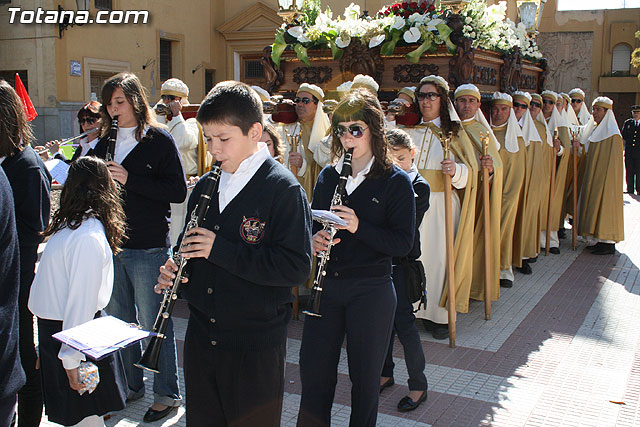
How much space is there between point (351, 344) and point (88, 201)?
60.1 inches

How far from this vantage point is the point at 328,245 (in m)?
3.26

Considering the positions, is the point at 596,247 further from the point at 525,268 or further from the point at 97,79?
the point at 97,79

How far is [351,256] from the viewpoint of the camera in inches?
135

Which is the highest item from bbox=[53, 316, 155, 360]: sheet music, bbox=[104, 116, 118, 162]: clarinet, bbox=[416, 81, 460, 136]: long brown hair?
bbox=[416, 81, 460, 136]: long brown hair

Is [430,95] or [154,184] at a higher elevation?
[430,95]

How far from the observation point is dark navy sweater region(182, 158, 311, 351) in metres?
2.52

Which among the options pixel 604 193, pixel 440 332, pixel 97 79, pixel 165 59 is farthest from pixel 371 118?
pixel 165 59

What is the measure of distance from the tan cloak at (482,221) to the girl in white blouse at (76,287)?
417 cm

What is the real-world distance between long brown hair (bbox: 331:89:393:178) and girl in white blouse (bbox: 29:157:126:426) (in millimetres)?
1303

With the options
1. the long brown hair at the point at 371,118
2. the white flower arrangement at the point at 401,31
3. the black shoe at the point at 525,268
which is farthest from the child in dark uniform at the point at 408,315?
the black shoe at the point at 525,268

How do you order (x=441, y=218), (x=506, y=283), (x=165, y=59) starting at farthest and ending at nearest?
(x=165, y=59)
(x=506, y=283)
(x=441, y=218)

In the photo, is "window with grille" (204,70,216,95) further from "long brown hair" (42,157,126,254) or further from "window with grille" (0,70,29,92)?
"long brown hair" (42,157,126,254)

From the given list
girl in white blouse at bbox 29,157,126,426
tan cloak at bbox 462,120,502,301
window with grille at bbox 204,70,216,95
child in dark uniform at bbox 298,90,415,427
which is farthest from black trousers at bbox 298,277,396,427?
window with grille at bbox 204,70,216,95

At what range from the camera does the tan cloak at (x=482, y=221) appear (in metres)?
6.42
